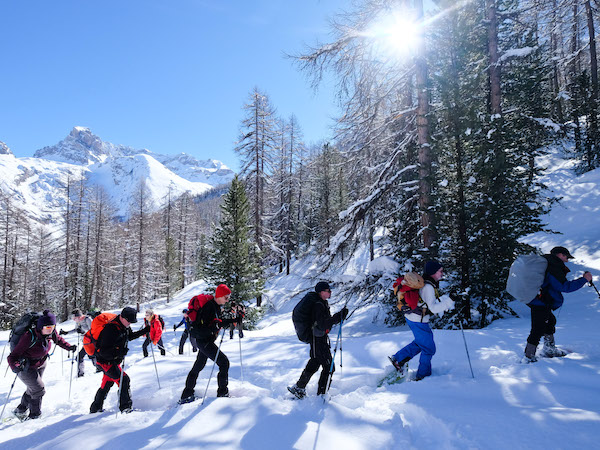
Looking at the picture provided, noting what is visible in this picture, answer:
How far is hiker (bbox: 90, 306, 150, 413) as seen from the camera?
15.8 ft

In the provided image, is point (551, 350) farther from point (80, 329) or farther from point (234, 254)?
point (234, 254)

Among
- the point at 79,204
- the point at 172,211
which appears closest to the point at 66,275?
the point at 79,204

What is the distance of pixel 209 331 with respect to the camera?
4941mm

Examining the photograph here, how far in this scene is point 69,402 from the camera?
5.90 m

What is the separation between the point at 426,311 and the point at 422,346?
656 millimetres

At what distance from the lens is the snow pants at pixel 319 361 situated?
15.1 ft

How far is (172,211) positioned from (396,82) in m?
46.1

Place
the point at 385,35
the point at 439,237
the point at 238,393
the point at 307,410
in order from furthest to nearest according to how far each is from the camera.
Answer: the point at 439,237 < the point at 385,35 < the point at 238,393 < the point at 307,410

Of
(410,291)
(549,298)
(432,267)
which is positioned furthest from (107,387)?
(549,298)

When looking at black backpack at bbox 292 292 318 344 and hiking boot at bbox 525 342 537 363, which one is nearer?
black backpack at bbox 292 292 318 344

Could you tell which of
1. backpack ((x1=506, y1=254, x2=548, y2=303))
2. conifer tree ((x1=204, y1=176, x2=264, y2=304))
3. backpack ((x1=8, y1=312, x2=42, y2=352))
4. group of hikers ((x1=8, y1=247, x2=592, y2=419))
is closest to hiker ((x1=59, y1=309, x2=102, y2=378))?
backpack ((x1=8, y1=312, x2=42, y2=352))

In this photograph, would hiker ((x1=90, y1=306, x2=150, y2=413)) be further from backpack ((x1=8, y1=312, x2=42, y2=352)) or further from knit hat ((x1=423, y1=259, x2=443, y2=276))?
knit hat ((x1=423, y1=259, x2=443, y2=276))

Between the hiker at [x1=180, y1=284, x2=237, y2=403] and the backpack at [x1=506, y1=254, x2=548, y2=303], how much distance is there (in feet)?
15.2

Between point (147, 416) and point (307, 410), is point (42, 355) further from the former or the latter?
point (307, 410)
